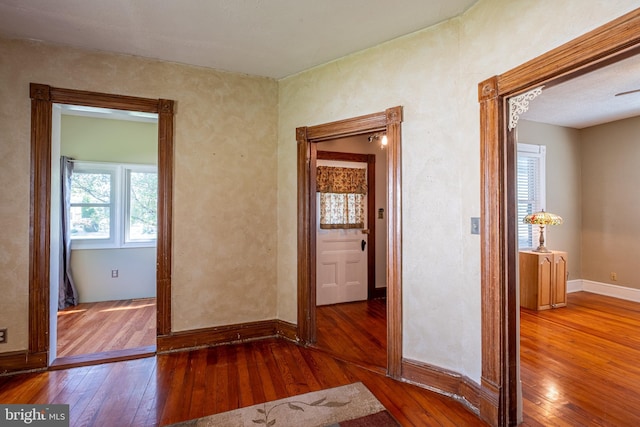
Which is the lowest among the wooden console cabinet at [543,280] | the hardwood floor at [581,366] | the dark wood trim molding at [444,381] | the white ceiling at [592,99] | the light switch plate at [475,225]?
the hardwood floor at [581,366]

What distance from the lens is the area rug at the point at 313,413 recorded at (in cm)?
194

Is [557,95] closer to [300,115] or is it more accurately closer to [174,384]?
[300,115]

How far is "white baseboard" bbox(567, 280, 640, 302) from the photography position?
4764 mm

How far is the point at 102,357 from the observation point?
9.29ft

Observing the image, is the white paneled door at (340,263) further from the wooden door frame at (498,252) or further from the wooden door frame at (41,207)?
the wooden door frame at (41,207)

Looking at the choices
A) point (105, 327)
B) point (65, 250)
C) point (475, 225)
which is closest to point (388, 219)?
point (475, 225)

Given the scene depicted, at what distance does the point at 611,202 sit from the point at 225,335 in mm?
6055

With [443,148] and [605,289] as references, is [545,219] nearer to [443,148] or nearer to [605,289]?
[605,289]

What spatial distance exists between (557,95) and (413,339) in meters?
3.60

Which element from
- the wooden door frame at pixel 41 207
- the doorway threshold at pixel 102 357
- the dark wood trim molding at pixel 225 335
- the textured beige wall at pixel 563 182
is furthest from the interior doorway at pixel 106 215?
the textured beige wall at pixel 563 182

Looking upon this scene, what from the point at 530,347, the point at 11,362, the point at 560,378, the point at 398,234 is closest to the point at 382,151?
the point at 398,234

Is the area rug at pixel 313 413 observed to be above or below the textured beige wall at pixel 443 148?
below

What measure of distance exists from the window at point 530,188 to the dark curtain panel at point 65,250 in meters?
6.79

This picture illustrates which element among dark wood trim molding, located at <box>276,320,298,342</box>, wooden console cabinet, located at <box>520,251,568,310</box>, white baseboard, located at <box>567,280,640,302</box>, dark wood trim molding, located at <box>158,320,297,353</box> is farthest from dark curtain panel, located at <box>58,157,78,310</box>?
white baseboard, located at <box>567,280,640,302</box>
